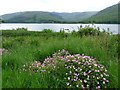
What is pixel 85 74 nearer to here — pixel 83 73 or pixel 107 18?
pixel 83 73

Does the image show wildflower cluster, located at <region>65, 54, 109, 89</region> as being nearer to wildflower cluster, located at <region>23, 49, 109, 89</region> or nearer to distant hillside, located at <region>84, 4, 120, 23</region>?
wildflower cluster, located at <region>23, 49, 109, 89</region>

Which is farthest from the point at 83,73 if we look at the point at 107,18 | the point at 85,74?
the point at 107,18

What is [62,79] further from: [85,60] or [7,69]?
[7,69]

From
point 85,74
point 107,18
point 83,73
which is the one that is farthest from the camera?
point 107,18

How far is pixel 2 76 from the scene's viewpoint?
620cm

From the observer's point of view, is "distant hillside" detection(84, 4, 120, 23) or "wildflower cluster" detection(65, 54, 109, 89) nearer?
"wildflower cluster" detection(65, 54, 109, 89)

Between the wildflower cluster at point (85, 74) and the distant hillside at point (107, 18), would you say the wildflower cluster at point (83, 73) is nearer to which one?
the wildflower cluster at point (85, 74)

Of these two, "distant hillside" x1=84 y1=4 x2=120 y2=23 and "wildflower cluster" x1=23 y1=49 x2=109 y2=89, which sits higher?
"distant hillside" x1=84 y1=4 x2=120 y2=23

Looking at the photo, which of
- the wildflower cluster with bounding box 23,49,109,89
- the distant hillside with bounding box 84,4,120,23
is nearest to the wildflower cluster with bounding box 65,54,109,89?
the wildflower cluster with bounding box 23,49,109,89

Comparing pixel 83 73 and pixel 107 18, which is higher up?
pixel 107 18

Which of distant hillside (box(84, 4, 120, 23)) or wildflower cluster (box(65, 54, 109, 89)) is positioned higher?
distant hillside (box(84, 4, 120, 23))

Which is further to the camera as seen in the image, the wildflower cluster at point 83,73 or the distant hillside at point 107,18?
the distant hillside at point 107,18

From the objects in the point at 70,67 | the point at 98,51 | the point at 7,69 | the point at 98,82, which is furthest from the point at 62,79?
the point at 98,51

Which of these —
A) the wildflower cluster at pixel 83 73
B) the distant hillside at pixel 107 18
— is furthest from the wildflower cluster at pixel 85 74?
the distant hillside at pixel 107 18
